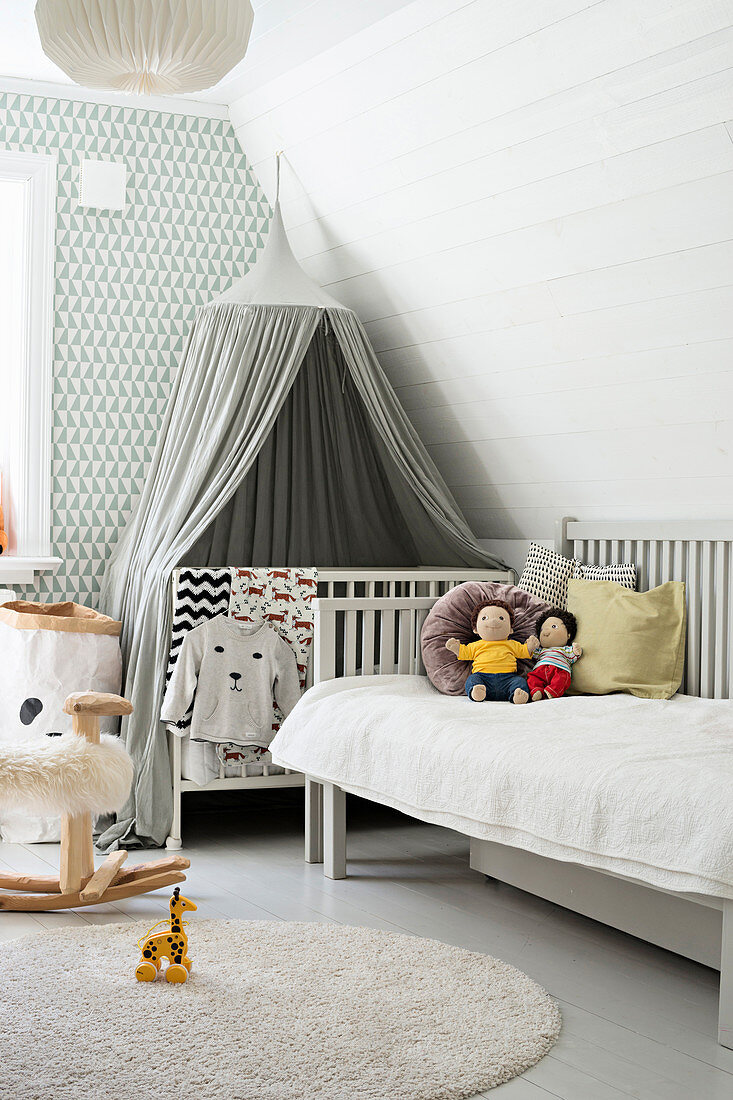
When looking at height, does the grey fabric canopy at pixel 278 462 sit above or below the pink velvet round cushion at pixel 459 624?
above

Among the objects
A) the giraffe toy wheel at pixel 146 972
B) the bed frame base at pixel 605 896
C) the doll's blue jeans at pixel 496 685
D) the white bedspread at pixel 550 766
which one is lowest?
the giraffe toy wheel at pixel 146 972

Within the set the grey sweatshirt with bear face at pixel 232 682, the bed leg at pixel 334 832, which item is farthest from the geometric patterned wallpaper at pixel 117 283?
the bed leg at pixel 334 832

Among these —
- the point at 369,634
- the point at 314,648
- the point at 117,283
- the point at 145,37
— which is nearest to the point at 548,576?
the point at 369,634

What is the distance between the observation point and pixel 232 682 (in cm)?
346

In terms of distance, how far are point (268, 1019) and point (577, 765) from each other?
31.2 inches

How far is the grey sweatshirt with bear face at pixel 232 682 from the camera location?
341cm

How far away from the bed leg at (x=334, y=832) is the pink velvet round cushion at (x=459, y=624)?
464 mm

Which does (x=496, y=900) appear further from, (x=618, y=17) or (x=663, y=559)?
(x=618, y=17)

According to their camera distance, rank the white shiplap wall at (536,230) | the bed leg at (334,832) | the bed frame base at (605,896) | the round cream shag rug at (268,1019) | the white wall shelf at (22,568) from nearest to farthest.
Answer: the round cream shag rug at (268,1019) → the bed frame base at (605,896) → the white shiplap wall at (536,230) → the bed leg at (334,832) → the white wall shelf at (22,568)

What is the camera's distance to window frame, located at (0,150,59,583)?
4.04 meters

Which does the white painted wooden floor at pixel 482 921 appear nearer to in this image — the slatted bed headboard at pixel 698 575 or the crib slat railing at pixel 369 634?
the crib slat railing at pixel 369 634

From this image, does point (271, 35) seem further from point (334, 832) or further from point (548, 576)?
point (334, 832)

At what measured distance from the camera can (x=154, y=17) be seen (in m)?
2.36

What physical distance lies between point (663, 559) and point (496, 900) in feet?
3.90
